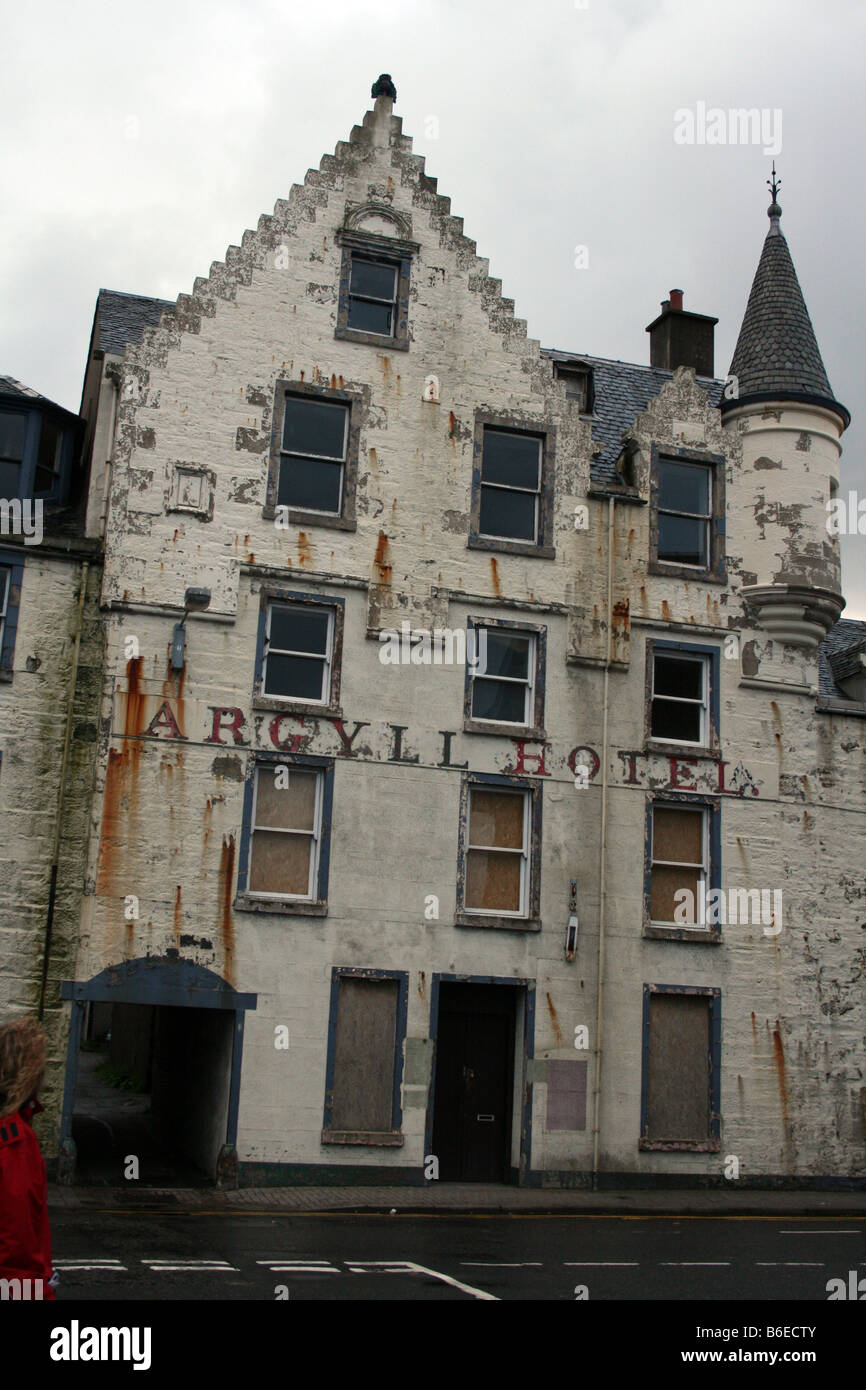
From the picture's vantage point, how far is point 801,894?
23578 mm

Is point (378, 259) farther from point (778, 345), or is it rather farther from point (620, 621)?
point (778, 345)

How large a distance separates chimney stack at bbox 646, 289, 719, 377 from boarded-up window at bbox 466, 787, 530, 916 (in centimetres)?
1432

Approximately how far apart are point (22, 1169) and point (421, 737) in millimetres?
16701

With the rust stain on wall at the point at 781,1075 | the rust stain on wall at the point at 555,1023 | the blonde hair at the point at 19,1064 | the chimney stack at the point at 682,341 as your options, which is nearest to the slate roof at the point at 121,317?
the chimney stack at the point at 682,341

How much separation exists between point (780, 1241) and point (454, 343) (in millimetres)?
15271

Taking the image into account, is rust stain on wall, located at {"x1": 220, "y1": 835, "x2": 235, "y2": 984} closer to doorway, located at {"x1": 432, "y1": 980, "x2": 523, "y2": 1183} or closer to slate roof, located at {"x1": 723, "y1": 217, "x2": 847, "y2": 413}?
doorway, located at {"x1": 432, "y1": 980, "x2": 523, "y2": 1183}

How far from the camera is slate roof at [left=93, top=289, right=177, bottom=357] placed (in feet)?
80.3

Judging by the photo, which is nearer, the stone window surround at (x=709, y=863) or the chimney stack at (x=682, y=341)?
the stone window surround at (x=709, y=863)

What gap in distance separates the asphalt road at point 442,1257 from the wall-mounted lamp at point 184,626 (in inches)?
319

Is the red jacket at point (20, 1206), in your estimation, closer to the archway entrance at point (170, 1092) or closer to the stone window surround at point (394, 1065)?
the archway entrance at point (170, 1092)

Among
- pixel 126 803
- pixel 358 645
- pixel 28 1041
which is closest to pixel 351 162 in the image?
pixel 358 645

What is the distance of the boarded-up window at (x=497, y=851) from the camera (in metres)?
22.1

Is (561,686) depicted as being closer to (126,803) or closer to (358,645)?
(358,645)

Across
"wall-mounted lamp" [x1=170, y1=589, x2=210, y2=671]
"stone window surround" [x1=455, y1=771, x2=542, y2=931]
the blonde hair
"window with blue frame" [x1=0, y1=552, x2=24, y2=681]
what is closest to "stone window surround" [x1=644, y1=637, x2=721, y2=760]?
"stone window surround" [x1=455, y1=771, x2=542, y2=931]
